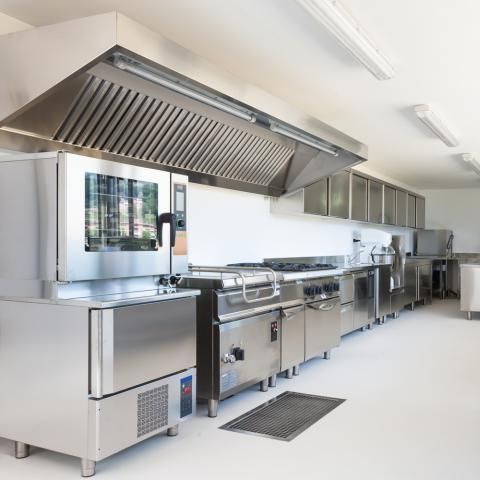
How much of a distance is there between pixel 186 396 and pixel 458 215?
11.2 m

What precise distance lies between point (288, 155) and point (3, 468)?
3.91m

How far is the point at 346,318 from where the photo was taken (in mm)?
6156

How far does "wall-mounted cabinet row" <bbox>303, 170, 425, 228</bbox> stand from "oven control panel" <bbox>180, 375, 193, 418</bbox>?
11.9 feet

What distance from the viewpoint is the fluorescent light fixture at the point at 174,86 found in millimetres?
2883

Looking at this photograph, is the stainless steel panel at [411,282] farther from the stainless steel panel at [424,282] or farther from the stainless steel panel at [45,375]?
the stainless steel panel at [45,375]

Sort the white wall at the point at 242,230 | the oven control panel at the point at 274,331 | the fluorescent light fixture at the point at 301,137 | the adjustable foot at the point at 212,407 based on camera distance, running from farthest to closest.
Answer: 1. the white wall at the point at 242,230
2. the fluorescent light fixture at the point at 301,137
3. the oven control panel at the point at 274,331
4. the adjustable foot at the point at 212,407

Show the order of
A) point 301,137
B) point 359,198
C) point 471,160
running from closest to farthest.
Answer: point 301,137, point 359,198, point 471,160

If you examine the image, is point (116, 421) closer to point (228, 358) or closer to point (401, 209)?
point (228, 358)

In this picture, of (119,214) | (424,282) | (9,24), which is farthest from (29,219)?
(424,282)

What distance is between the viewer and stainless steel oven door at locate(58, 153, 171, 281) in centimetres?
265

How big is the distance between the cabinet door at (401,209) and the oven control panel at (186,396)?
795 cm

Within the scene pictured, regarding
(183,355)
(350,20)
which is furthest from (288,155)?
(183,355)

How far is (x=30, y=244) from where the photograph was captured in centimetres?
279

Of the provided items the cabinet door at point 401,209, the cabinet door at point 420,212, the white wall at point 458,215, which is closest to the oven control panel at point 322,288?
the cabinet door at point 401,209
